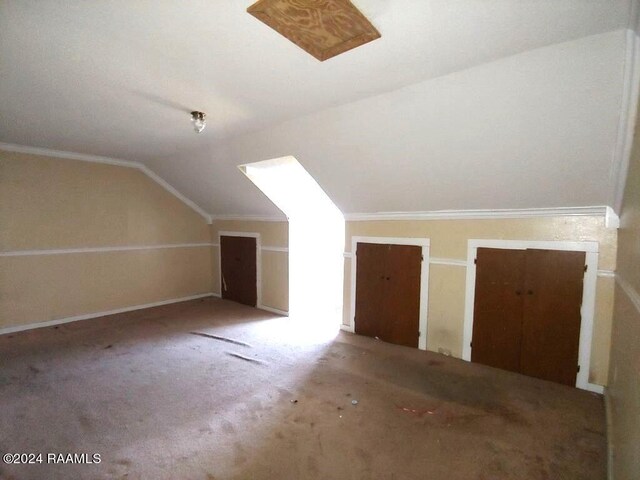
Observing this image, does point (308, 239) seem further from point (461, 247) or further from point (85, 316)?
point (85, 316)

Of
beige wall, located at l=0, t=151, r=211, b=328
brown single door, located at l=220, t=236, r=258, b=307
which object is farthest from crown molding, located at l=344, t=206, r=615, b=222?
beige wall, located at l=0, t=151, r=211, b=328

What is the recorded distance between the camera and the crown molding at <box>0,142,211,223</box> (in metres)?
3.72

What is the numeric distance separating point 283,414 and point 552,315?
2.59m

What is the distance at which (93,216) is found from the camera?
434cm

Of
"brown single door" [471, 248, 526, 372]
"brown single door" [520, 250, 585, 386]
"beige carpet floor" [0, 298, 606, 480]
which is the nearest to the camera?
"beige carpet floor" [0, 298, 606, 480]

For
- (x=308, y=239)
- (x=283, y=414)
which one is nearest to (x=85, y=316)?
(x=308, y=239)

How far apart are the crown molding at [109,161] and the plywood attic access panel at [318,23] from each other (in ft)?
13.7

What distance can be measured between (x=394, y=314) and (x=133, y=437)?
2.78 m

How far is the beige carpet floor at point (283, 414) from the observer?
5.71 feet

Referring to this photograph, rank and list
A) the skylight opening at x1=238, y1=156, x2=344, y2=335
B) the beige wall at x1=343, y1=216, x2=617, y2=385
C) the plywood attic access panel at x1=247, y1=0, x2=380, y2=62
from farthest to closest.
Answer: the skylight opening at x1=238, y1=156, x2=344, y2=335 → the beige wall at x1=343, y1=216, x2=617, y2=385 → the plywood attic access panel at x1=247, y1=0, x2=380, y2=62

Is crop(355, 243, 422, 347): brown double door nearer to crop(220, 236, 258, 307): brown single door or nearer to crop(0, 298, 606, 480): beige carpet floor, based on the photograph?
crop(0, 298, 606, 480): beige carpet floor

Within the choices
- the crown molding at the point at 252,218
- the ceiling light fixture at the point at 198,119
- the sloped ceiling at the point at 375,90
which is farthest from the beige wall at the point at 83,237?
the ceiling light fixture at the point at 198,119

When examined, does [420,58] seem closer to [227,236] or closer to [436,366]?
[436,366]

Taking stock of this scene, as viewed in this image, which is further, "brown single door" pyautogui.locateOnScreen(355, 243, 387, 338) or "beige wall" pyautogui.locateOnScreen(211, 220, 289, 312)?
"beige wall" pyautogui.locateOnScreen(211, 220, 289, 312)
